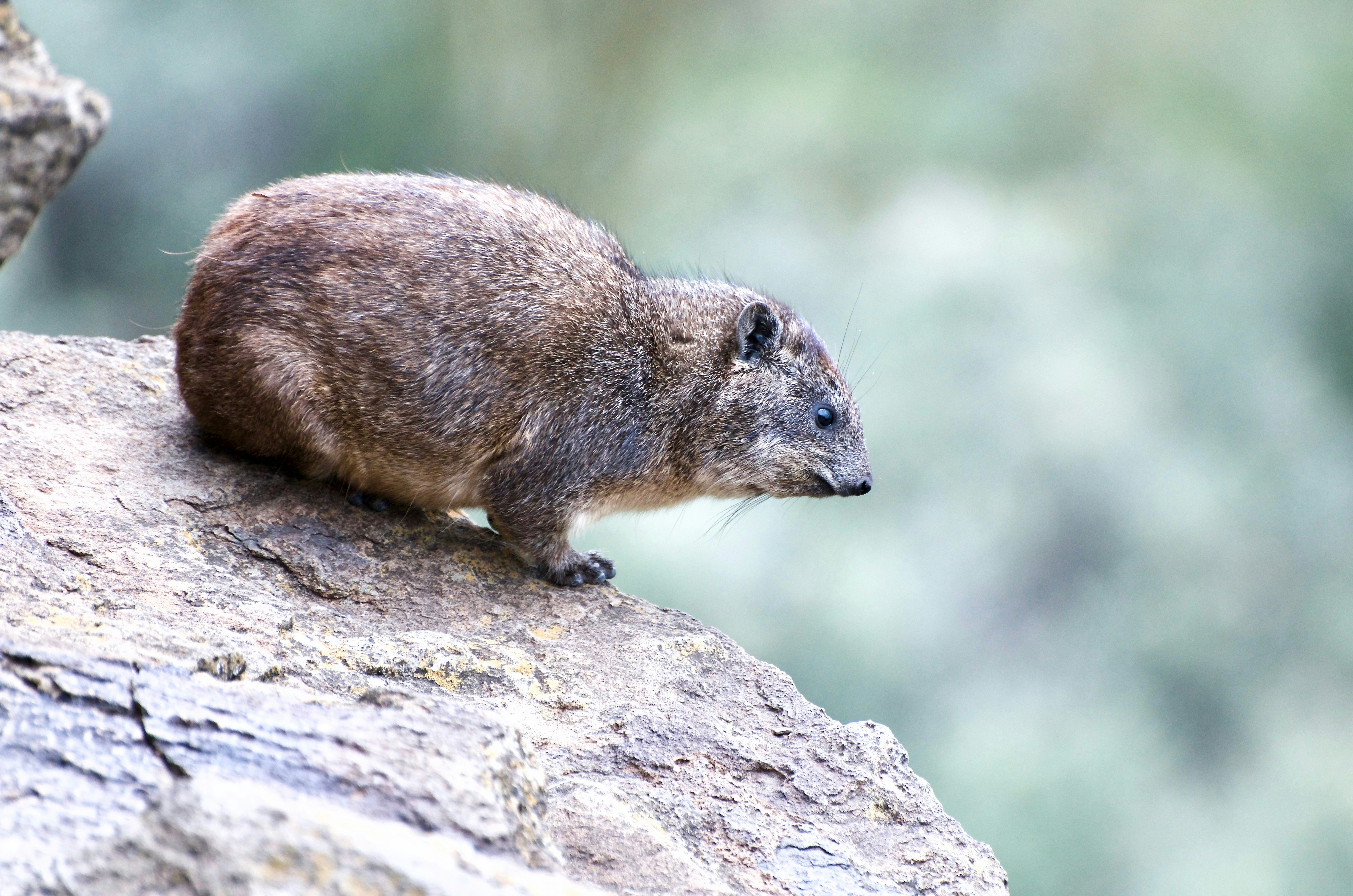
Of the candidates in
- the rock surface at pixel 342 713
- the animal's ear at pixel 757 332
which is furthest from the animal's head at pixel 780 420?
the rock surface at pixel 342 713

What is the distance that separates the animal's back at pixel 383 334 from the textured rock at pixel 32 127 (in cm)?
111

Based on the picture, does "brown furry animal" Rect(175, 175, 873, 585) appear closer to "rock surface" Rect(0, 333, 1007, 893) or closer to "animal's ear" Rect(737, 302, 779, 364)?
"animal's ear" Rect(737, 302, 779, 364)

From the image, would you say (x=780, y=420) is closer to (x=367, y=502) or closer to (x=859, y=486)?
(x=859, y=486)

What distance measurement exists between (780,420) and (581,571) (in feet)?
4.28

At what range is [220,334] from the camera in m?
5.34

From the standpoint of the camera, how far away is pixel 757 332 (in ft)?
20.2

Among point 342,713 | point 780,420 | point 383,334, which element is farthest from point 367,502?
point 342,713

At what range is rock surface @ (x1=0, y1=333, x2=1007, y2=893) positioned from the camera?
8.16ft

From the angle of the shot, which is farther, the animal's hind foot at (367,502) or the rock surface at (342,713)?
the animal's hind foot at (367,502)

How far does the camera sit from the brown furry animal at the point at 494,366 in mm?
5363

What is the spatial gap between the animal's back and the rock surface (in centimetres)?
37

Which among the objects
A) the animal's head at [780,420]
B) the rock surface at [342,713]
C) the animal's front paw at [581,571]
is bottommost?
the rock surface at [342,713]

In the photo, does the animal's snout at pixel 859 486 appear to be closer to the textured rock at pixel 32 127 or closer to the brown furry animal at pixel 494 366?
the brown furry animal at pixel 494 366

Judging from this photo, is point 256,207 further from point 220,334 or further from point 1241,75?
point 1241,75
